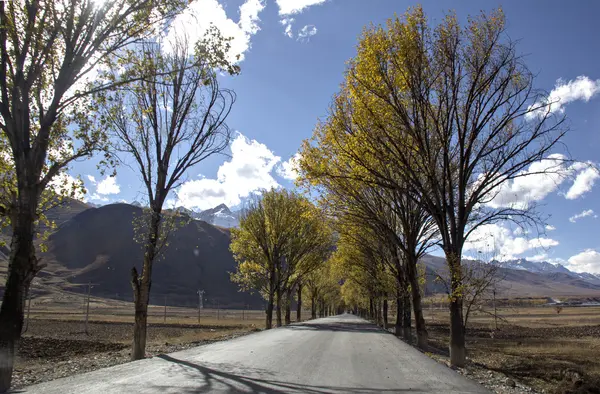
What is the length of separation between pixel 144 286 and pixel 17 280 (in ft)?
A: 17.5

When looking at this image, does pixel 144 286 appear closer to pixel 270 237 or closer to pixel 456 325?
pixel 456 325

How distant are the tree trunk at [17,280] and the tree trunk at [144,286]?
15.0 feet

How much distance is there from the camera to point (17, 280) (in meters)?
7.83

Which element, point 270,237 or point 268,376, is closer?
point 268,376

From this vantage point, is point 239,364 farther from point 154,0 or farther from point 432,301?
point 432,301

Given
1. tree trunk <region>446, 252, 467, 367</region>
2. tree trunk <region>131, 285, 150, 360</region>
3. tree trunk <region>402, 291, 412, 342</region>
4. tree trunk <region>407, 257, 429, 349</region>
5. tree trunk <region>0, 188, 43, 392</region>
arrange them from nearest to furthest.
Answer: tree trunk <region>0, 188, 43, 392</region> < tree trunk <region>446, 252, 467, 367</region> < tree trunk <region>131, 285, 150, 360</region> < tree trunk <region>407, 257, 429, 349</region> < tree trunk <region>402, 291, 412, 342</region>

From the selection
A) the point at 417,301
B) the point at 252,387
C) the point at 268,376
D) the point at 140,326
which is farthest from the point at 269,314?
the point at 252,387

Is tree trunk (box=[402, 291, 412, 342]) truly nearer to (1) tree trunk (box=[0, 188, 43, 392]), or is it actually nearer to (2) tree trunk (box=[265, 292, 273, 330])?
(2) tree trunk (box=[265, 292, 273, 330])

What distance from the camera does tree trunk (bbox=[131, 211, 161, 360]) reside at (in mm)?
12195

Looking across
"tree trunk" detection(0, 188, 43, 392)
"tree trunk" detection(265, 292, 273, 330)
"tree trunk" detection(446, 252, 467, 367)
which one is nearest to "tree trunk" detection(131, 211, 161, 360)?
"tree trunk" detection(0, 188, 43, 392)

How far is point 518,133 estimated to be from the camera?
1232 cm

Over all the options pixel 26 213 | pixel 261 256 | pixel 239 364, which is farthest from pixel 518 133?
pixel 261 256

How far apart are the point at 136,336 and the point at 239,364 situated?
14.7 ft

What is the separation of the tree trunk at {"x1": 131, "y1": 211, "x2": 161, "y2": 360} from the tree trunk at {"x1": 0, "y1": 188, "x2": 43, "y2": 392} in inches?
180
